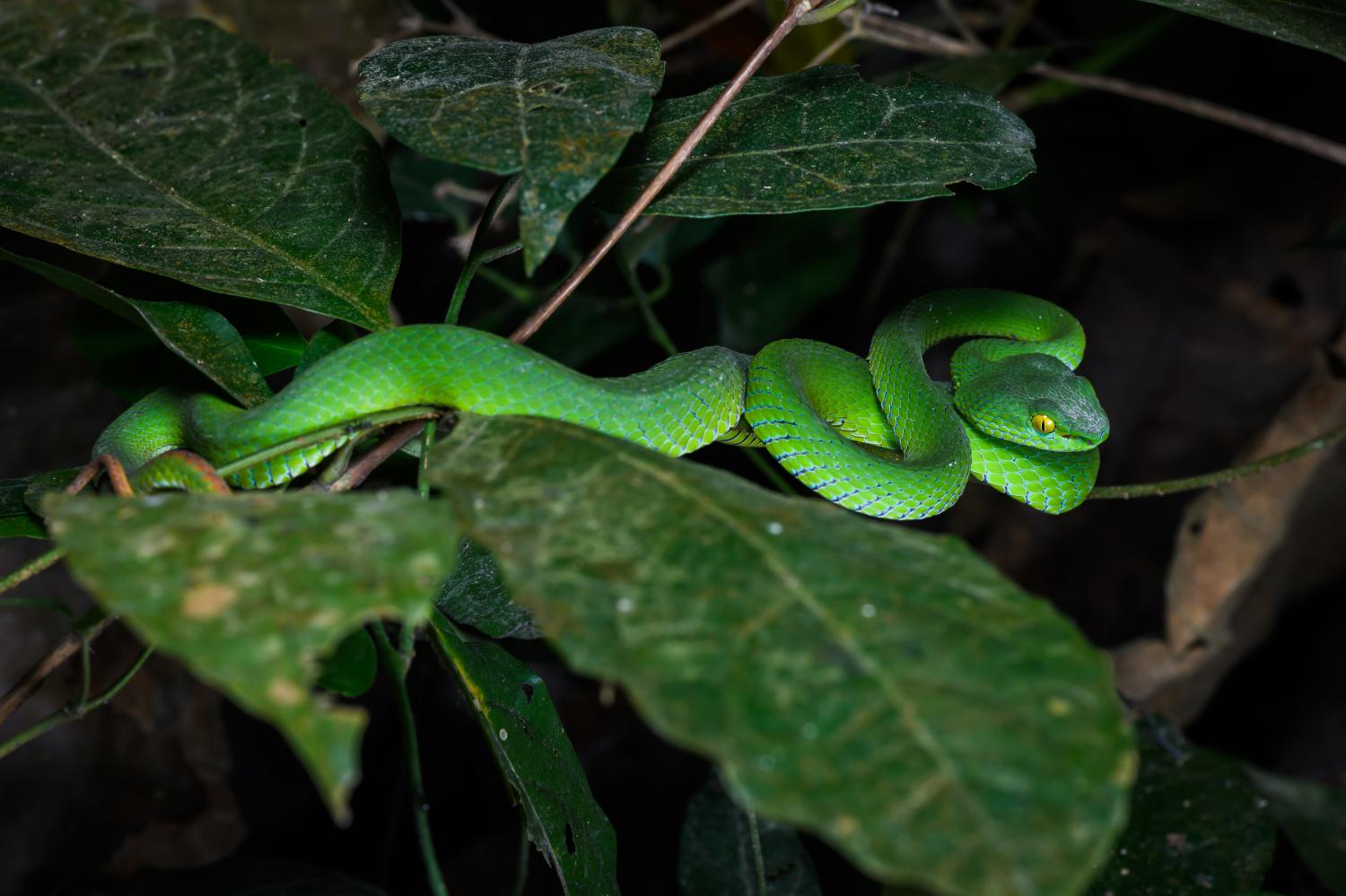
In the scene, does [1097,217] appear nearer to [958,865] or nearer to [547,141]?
[547,141]

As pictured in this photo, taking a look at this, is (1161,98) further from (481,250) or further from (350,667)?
(350,667)

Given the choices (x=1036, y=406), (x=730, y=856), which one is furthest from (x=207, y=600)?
(x=730, y=856)

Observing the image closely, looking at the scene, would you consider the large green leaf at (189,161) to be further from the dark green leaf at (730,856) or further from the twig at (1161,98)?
the twig at (1161,98)

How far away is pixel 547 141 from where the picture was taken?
3.72 ft

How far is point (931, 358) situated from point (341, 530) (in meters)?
3.84

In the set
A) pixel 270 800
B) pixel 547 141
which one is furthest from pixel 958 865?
pixel 270 800

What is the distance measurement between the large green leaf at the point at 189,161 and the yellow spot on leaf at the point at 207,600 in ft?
2.29

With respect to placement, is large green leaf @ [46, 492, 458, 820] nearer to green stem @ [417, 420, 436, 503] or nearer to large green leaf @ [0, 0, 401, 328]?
→ green stem @ [417, 420, 436, 503]

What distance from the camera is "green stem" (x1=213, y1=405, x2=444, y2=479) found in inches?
49.1

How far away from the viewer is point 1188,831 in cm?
223

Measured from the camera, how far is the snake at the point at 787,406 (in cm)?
133

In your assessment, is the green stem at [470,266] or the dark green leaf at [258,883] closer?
the green stem at [470,266]

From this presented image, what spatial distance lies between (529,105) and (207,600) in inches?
29.4

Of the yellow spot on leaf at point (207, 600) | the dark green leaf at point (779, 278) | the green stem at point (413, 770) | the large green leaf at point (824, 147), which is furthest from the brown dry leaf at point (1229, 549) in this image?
the yellow spot on leaf at point (207, 600)
